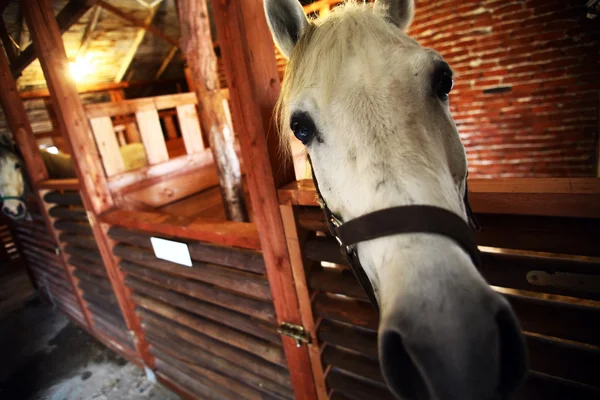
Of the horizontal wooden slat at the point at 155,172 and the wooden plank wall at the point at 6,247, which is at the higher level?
the horizontal wooden slat at the point at 155,172

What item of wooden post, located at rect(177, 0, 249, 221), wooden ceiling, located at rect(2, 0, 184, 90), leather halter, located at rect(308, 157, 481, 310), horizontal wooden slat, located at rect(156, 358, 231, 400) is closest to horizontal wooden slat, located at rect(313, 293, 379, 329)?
leather halter, located at rect(308, 157, 481, 310)

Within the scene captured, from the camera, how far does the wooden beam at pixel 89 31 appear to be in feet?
20.6

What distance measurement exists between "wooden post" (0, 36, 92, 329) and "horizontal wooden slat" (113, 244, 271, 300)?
7.12 ft

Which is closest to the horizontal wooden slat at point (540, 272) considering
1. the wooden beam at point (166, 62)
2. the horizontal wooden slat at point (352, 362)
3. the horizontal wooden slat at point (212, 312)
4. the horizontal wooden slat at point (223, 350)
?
the horizontal wooden slat at point (352, 362)

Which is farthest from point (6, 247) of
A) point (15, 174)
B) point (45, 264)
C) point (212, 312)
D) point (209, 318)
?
point (212, 312)

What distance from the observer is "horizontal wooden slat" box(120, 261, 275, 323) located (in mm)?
2062

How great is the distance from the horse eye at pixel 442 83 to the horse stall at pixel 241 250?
1.28 feet

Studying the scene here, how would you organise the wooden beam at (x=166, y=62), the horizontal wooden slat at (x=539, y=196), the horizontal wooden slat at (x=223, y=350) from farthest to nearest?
the wooden beam at (x=166, y=62) → the horizontal wooden slat at (x=223, y=350) → the horizontal wooden slat at (x=539, y=196)

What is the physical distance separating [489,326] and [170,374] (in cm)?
372

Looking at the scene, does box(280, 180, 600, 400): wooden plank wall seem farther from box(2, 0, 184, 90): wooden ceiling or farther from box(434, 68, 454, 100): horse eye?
box(2, 0, 184, 90): wooden ceiling

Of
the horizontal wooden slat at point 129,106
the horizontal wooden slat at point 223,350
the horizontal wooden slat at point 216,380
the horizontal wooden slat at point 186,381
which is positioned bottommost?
the horizontal wooden slat at point 186,381

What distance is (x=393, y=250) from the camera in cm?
77

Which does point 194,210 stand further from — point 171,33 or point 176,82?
point 176,82

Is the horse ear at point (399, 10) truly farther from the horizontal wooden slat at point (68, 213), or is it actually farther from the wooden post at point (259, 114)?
the horizontal wooden slat at point (68, 213)
